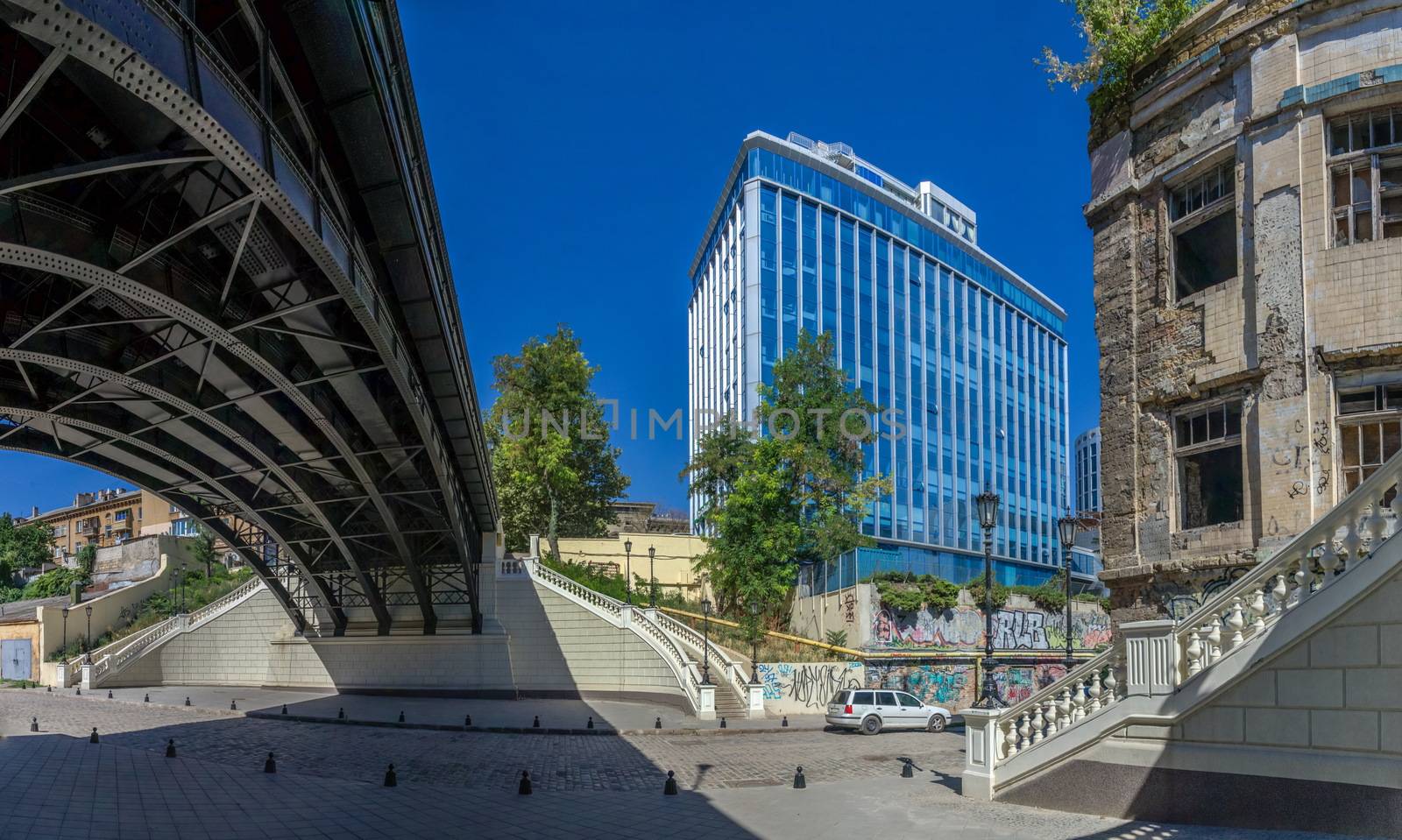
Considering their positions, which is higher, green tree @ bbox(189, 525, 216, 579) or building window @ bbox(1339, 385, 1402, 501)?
building window @ bbox(1339, 385, 1402, 501)

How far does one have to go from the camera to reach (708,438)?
4103cm

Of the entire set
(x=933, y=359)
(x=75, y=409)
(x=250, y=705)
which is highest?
(x=933, y=359)

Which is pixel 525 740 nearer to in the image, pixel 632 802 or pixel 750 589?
pixel 632 802

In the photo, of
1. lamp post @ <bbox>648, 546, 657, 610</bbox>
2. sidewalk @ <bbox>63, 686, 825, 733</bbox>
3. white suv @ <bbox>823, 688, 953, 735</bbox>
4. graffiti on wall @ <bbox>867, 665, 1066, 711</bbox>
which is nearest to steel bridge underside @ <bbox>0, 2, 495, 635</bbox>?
sidewalk @ <bbox>63, 686, 825, 733</bbox>

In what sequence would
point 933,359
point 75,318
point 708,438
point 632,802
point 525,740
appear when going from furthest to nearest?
1. point 933,359
2. point 708,438
3. point 525,740
4. point 75,318
5. point 632,802

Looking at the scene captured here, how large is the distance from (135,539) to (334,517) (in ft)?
140

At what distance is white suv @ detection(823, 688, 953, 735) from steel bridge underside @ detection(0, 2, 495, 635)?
1321cm

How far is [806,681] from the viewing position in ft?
99.5

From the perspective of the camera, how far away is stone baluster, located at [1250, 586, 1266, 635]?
10414mm

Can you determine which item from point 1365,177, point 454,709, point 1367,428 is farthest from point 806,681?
point 1365,177

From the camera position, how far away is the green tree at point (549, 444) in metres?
46.2

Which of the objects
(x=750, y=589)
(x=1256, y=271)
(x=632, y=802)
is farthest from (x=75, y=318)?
(x=750, y=589)

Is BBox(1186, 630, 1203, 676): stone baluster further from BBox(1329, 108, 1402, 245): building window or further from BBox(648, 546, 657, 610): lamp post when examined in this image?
BBox(648, 546, 657, 610): lamp post

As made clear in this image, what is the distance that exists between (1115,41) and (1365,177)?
4.36 m
